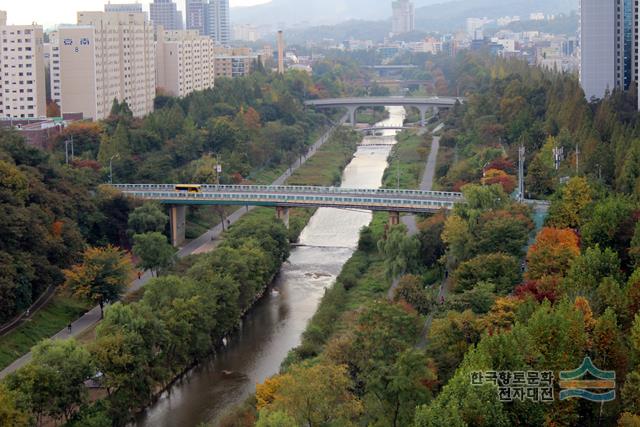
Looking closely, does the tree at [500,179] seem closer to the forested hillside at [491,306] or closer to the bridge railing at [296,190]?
the forested hillside at [491,306]

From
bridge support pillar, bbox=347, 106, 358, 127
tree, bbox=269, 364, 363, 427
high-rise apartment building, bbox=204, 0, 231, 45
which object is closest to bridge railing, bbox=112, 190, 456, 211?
tree, bbox=269, 364, 363, 427

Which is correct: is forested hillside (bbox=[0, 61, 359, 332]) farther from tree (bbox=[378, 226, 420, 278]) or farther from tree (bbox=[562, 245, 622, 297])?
tree (bbox=[562, 245, 622, 297])

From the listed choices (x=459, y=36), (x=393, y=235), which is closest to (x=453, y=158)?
(x=393, y=235)

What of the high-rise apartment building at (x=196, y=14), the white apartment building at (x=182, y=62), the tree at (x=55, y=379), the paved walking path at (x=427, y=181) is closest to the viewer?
the tree at (x=55, y=379)

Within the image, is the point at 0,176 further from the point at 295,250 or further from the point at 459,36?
the point at 459,36

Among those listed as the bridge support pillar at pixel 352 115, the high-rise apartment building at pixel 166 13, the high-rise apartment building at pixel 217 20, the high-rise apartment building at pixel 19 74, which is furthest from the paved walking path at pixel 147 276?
the high-rise apartment building at pixel 217 20

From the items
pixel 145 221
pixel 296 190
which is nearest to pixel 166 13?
pixel 296 190
